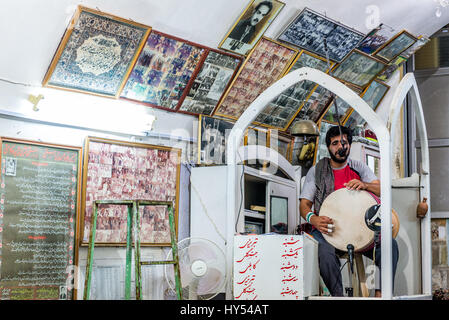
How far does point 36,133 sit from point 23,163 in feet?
0.91

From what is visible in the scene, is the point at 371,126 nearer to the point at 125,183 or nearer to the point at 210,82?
the point at 210,82

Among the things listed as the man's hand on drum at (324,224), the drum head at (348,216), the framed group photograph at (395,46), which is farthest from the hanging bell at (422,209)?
the framed group photograph at (395,46)

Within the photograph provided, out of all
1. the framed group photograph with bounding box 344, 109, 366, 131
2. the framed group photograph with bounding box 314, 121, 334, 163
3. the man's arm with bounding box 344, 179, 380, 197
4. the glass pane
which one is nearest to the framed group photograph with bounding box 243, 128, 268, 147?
the glass pane

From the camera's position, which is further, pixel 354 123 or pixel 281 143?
pixel 354 123

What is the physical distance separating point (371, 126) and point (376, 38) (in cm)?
231

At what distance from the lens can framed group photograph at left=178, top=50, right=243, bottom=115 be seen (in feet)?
18.4

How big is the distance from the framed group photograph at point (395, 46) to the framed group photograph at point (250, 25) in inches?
81.6

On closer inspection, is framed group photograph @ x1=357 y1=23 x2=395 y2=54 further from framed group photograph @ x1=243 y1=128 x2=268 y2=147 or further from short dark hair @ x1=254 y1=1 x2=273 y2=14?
short dark hair @ x1=254 y1=1 x2=273 y2=14

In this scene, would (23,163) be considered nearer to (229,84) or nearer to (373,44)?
(229,84)

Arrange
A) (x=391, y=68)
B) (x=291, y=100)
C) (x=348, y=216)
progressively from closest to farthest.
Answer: (x=348, y=216) → (x=291, y=100) → (x=391, y=68)

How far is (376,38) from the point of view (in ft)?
22.7

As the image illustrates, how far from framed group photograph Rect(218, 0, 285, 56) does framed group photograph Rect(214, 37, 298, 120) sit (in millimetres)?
148

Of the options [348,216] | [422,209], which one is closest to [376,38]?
[422,209]

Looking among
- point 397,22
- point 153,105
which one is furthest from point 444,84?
point 153,105
